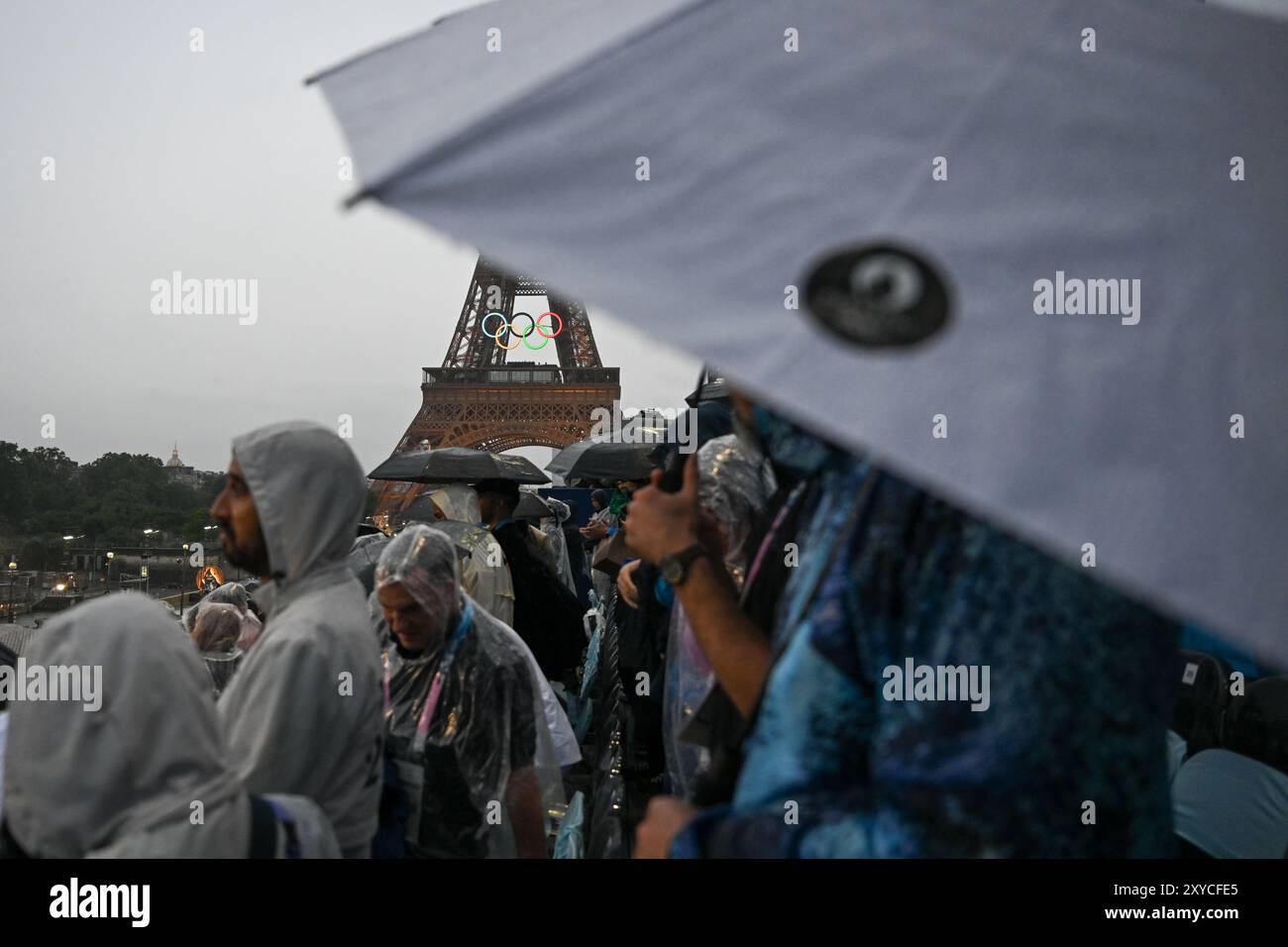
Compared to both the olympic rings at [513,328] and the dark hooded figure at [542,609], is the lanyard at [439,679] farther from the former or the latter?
the olympic rings at [513,328]

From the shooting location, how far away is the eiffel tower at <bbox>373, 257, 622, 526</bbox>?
33.9 m

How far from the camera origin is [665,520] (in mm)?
2125

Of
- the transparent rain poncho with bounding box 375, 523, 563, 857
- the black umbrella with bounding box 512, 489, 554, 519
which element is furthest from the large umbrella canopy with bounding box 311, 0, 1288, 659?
the black umbrella with bounding box 512, 489, 554, 519

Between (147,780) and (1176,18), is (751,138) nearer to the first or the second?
(1176,18)

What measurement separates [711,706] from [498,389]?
34.0 meters

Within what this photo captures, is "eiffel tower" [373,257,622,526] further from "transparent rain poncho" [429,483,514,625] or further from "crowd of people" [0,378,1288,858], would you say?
"crowd of people" [0,378,1288,858]

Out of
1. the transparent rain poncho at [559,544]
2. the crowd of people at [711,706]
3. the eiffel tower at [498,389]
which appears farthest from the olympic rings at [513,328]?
the crowd of people at [711,706]

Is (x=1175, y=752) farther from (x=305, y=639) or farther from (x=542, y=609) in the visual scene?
(x=542, y=609)

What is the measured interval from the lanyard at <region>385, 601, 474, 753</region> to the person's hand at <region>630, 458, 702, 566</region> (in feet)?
5.27

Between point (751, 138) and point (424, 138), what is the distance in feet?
1.42

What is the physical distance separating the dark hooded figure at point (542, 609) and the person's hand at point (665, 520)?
468 cm

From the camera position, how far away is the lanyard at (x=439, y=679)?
3.47 meters

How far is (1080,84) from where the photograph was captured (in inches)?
53.1

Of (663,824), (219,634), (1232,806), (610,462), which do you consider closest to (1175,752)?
(1232,806)
